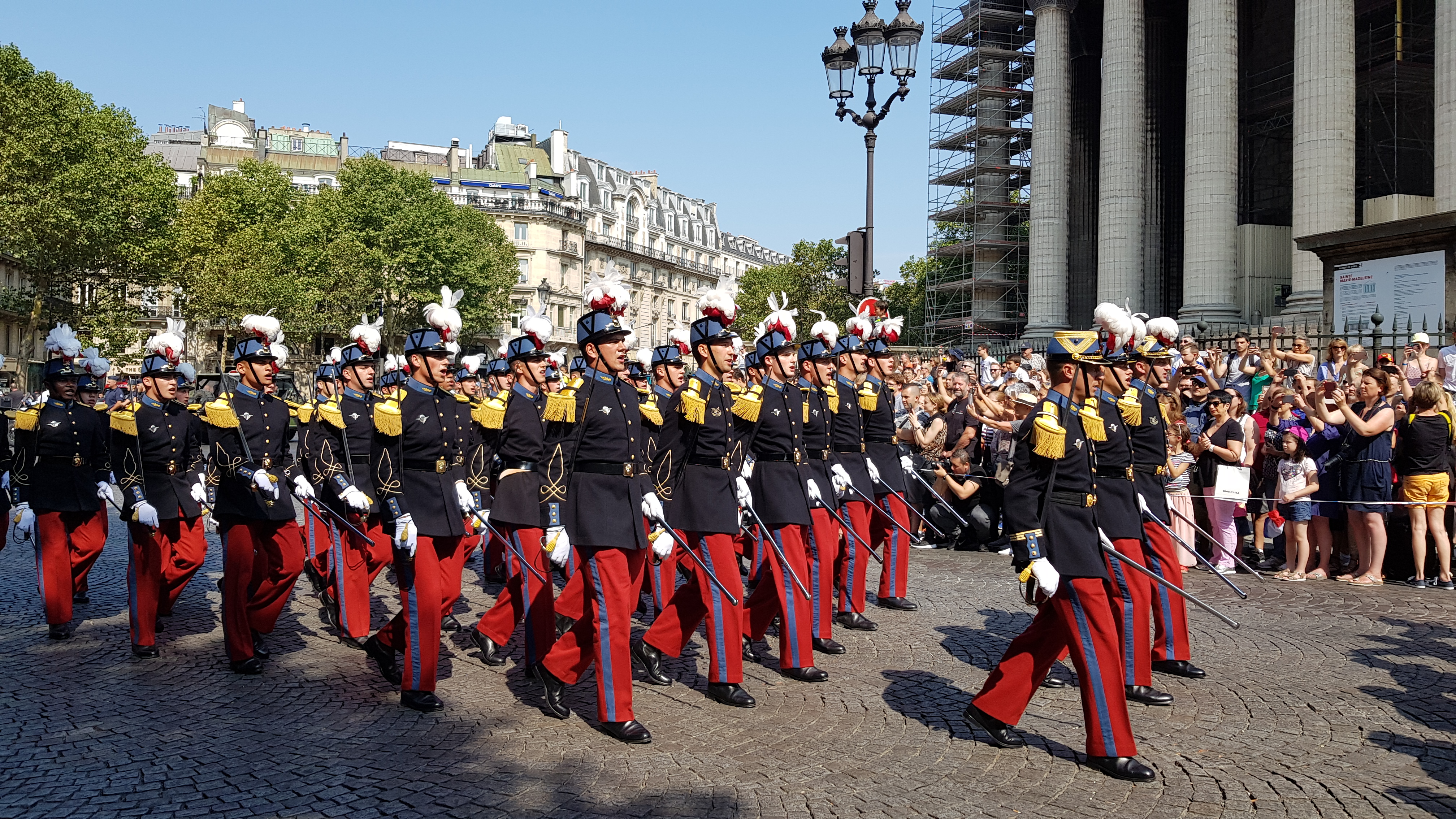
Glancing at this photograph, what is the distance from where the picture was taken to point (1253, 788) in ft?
18.7

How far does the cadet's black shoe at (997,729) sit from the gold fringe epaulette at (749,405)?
271cm

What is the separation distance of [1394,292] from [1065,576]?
1441 cm

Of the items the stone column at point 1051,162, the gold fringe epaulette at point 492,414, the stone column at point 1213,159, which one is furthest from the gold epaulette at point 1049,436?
the stone column at point 1051,162

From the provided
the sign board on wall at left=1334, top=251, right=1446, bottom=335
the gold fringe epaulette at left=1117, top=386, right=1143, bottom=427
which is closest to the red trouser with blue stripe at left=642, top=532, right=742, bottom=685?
the gold fringe epaulette at left=1117, top=386, right=1143, bottom=427

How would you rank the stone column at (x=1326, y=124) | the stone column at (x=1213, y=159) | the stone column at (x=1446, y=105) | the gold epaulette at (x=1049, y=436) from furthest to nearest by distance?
the stone column at (x=1213, y=159) < the stone column at (x=1326, y=124) < the stone column at (x=1446, y=105) < the gold epaulette at (x=1049, y=436)

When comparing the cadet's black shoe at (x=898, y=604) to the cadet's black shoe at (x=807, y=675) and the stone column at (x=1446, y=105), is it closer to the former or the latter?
the cadet's black shoe at (x=807, y=675)

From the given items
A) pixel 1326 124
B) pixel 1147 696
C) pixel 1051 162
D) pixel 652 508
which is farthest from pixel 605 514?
pixel 1051 162

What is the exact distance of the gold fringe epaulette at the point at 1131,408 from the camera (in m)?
7.59

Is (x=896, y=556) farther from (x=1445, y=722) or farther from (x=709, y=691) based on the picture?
(x=1445, y=722)

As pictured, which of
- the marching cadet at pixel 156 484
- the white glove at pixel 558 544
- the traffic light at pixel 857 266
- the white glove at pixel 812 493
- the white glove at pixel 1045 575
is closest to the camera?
the white glove at pixel 1045 575

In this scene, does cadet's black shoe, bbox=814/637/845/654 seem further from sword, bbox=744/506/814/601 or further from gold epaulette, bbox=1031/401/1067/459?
gold epaulette, bbox=1031/401/1067/459

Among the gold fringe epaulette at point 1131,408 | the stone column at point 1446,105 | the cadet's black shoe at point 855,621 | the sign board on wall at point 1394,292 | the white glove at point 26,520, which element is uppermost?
the stone column at point 1446,105

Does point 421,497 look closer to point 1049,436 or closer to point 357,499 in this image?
point 357,499

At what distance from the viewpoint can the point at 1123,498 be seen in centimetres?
715
